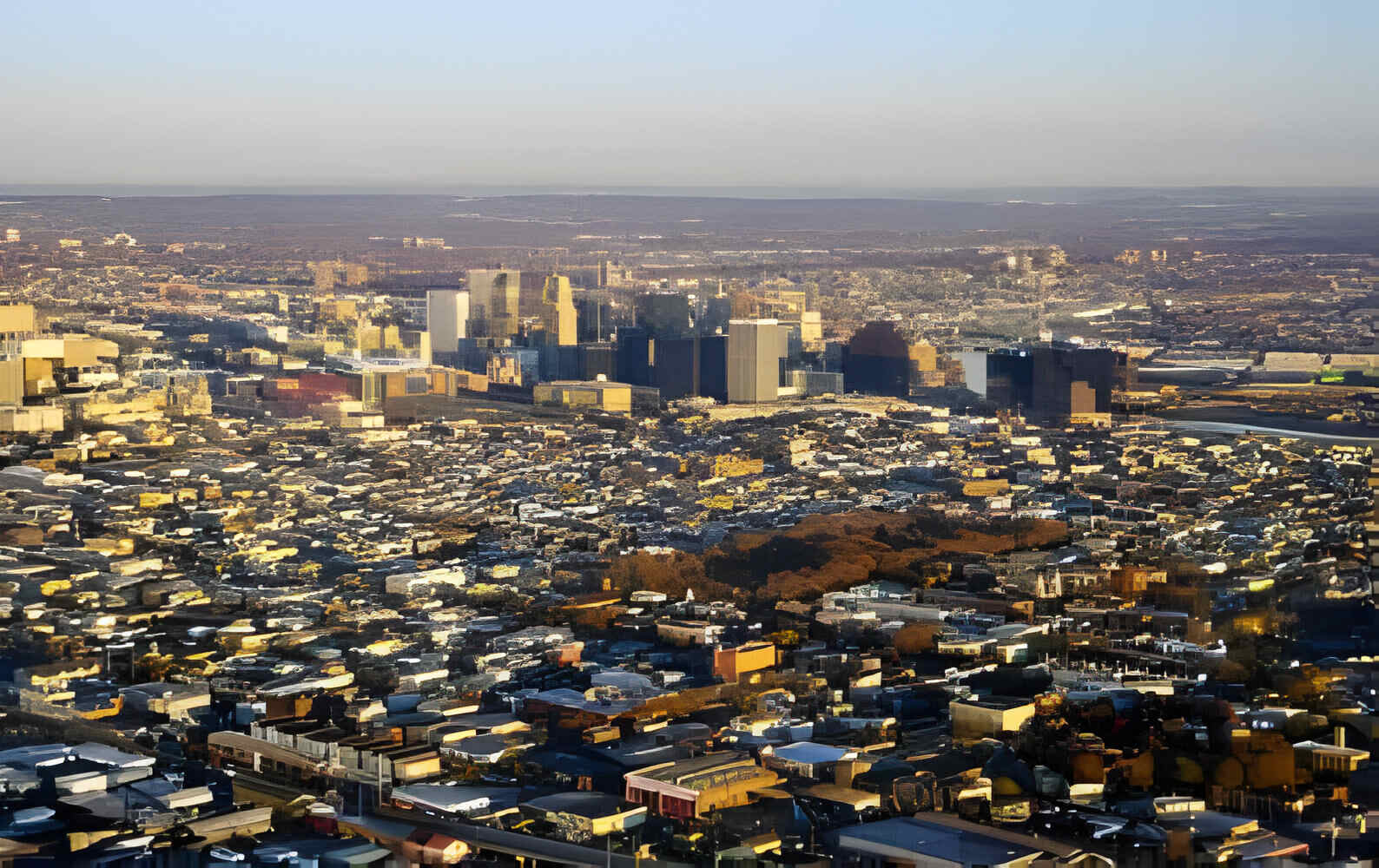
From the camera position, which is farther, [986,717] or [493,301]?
[493,301]

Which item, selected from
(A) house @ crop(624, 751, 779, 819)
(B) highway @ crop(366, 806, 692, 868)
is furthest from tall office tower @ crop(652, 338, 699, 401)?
(B) highway @ crop(366, 806, 692, 868)

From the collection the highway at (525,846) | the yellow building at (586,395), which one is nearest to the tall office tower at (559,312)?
the yellow building at (586,395)

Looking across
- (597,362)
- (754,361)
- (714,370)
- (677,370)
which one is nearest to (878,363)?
(754,361)

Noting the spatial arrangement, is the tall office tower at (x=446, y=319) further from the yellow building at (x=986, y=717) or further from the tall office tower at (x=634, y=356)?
the yellow building at (x=986, y=717)

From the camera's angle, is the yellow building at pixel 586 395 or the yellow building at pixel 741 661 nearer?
the yellow building at pixel 741 661

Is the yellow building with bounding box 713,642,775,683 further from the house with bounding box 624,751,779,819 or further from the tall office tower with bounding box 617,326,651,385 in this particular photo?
the tall office tower with bounding box 617,326,651,385

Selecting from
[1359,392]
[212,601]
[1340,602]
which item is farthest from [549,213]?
[1340,602]

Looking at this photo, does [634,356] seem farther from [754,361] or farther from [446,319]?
[446,319]
